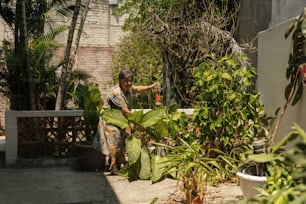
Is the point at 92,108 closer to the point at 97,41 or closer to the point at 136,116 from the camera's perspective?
the point at 136,116

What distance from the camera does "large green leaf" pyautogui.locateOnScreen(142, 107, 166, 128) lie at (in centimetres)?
591

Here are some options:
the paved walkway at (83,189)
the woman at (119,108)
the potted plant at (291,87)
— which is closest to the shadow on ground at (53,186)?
the paved walkway at (83,189)

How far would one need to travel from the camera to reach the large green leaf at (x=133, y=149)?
564 cm

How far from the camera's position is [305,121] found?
4266 mm

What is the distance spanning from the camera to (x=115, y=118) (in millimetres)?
5922

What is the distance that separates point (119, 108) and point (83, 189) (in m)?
1.30

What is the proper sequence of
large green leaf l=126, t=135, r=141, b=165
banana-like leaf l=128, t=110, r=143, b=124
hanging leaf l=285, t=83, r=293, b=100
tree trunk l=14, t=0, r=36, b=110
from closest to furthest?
hanging leaf l=285, t=83, r=293, b=100 < large green leaf l=126, t=135, r=141, b=165 < banana-like leaf l=128, t=110, r=143, b=124 < tree trunk l=14, t=0, r=36, b=110

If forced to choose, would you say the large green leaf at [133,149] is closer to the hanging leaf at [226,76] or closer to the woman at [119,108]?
the woman at [119,108]

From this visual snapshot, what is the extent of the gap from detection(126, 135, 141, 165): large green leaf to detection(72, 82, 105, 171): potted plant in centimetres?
77

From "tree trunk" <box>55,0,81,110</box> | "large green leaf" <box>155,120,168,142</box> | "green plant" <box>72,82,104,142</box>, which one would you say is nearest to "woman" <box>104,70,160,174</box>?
"large green leaf" <box>155,120,168,142</box>

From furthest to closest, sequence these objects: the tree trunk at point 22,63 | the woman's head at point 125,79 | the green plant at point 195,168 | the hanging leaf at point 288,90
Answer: the tree trunk at point 22,63 < the woman's head at point 125,79 < the hanging leaf at point 288,90 < the green plant at point 195,168

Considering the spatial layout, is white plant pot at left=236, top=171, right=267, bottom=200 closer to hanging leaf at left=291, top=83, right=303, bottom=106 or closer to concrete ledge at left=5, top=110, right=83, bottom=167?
hanging leaf at left=291, top=83, right=303, bottom=106

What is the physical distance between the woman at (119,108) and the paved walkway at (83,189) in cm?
29

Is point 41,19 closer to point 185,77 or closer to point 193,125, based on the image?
point 185,77
